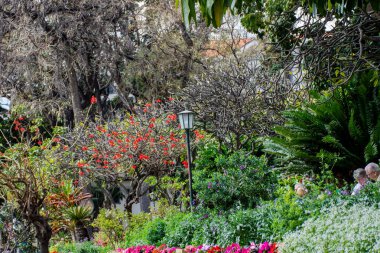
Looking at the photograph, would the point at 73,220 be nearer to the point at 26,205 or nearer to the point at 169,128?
the point at 169,128

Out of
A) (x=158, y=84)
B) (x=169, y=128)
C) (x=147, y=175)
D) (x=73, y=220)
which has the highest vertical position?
(x=158, y=84)

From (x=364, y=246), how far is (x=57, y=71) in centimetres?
1550

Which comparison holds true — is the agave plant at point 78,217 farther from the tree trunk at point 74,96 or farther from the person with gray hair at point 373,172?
the person with gray hair at point 373,172

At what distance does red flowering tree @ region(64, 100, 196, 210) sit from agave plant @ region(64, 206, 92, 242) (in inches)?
37.3

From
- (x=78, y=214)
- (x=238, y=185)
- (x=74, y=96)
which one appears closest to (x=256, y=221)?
(x=238, y=185)

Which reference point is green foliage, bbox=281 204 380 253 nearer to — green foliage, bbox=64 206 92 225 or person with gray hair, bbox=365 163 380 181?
person with gray hair, bbox=365 163 380 181

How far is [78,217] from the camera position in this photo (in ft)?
54.5

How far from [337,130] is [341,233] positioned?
240 inches

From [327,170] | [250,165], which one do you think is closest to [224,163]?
[250,165]

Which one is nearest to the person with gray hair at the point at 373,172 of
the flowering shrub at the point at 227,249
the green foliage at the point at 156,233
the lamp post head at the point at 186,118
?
the flowering shrub at the point at 227,249

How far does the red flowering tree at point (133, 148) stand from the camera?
15.0 m

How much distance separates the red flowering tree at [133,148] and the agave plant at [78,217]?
948 mm

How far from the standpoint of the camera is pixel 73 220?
16.5 m

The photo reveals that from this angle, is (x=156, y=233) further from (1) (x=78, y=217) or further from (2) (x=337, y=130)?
(1) (x=78, y=217)
